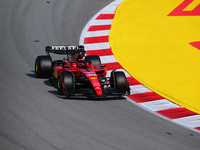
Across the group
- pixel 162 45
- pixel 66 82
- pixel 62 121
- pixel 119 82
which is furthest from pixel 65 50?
pixel 162 45

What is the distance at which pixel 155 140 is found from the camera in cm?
841

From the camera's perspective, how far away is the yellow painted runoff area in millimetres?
12500

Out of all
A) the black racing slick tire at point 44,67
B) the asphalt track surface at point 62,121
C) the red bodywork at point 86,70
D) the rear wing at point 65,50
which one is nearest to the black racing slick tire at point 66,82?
the asphalt track surface at point 62,121

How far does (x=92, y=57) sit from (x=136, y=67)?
87.3 inches

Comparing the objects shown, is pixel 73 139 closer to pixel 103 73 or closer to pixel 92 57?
pixel 103 73

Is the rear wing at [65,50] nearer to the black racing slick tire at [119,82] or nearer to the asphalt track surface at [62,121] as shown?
the asphalt track surface at [62,121]

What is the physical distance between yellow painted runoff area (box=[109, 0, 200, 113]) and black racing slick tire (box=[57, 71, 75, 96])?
3154mm

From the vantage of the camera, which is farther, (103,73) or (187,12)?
(187,12)

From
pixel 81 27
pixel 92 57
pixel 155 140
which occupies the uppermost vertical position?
pixel 81 27

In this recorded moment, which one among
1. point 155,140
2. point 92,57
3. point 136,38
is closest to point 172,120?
point 155,140

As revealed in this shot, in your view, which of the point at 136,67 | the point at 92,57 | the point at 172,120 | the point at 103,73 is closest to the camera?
the point at 172,120

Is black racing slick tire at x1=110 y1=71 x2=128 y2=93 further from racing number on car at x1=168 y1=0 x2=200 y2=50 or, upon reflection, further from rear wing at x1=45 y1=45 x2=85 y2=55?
racing number on car at x1=168 y1=0 x2=200 y2=50

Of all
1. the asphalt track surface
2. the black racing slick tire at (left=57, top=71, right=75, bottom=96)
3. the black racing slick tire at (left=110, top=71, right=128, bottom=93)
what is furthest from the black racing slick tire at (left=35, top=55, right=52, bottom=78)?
the black racing slick tire at (left=110, top=71, right=128, bottom=93)

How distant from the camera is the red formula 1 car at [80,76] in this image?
10.5 m
